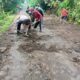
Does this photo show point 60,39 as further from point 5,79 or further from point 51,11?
Result: point 51,11

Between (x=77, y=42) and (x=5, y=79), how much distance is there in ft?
21.8

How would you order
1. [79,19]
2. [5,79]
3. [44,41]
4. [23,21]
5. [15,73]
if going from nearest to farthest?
[5,79], [15,73], [44,41], [23,21], [79,19]

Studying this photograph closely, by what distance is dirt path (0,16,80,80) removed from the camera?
755 centimetres

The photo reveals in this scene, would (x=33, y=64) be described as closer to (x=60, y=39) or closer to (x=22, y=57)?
(x=22, y=57)

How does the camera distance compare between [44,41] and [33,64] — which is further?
[44,41]

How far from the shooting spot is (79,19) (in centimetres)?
2181

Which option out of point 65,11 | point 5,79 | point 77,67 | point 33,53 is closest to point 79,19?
point 65,11

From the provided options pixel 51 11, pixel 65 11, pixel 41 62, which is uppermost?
pixel 41 62

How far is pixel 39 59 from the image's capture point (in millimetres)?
9352

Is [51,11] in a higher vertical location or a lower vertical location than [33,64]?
lower

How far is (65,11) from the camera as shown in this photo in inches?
1005

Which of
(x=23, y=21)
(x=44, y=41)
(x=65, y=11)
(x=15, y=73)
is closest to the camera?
(x=15, y=73)

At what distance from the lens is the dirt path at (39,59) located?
7.55 m

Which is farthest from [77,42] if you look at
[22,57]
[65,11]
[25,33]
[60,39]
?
[65,11]
